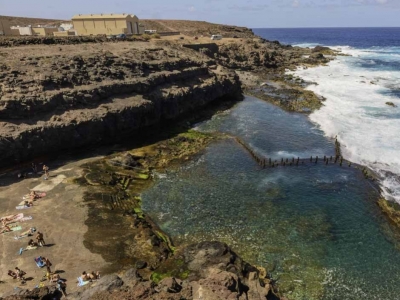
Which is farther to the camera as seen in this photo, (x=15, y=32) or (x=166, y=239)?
(x=15, y=32)

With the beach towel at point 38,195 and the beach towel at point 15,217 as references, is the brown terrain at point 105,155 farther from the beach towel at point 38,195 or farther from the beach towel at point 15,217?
the beach towel at point 15,217

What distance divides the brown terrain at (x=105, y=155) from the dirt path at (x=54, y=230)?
94mm

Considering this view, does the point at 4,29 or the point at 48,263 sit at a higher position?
the point at 4,29

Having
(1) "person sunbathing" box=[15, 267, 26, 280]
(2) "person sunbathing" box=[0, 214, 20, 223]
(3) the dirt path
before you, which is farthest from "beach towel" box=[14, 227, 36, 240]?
(1) "person sunbathing" box=[15, 267, 26, 280]

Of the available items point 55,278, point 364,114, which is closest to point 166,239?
point 55,278

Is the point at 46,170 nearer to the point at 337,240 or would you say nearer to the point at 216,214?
the point at 216,214

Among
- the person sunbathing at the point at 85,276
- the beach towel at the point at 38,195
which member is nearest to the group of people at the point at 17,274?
the person sunbathing at the point at 85,276

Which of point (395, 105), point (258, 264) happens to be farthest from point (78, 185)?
point (395, 105)

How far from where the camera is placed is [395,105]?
6041 cm

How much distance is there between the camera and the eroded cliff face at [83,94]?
3622 centimetres

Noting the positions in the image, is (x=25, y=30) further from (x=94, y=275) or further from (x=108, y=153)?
(x=94, y=275)

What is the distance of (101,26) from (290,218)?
73703 mm

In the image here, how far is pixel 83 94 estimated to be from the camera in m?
40.9

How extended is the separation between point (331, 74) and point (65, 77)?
3008 inches
